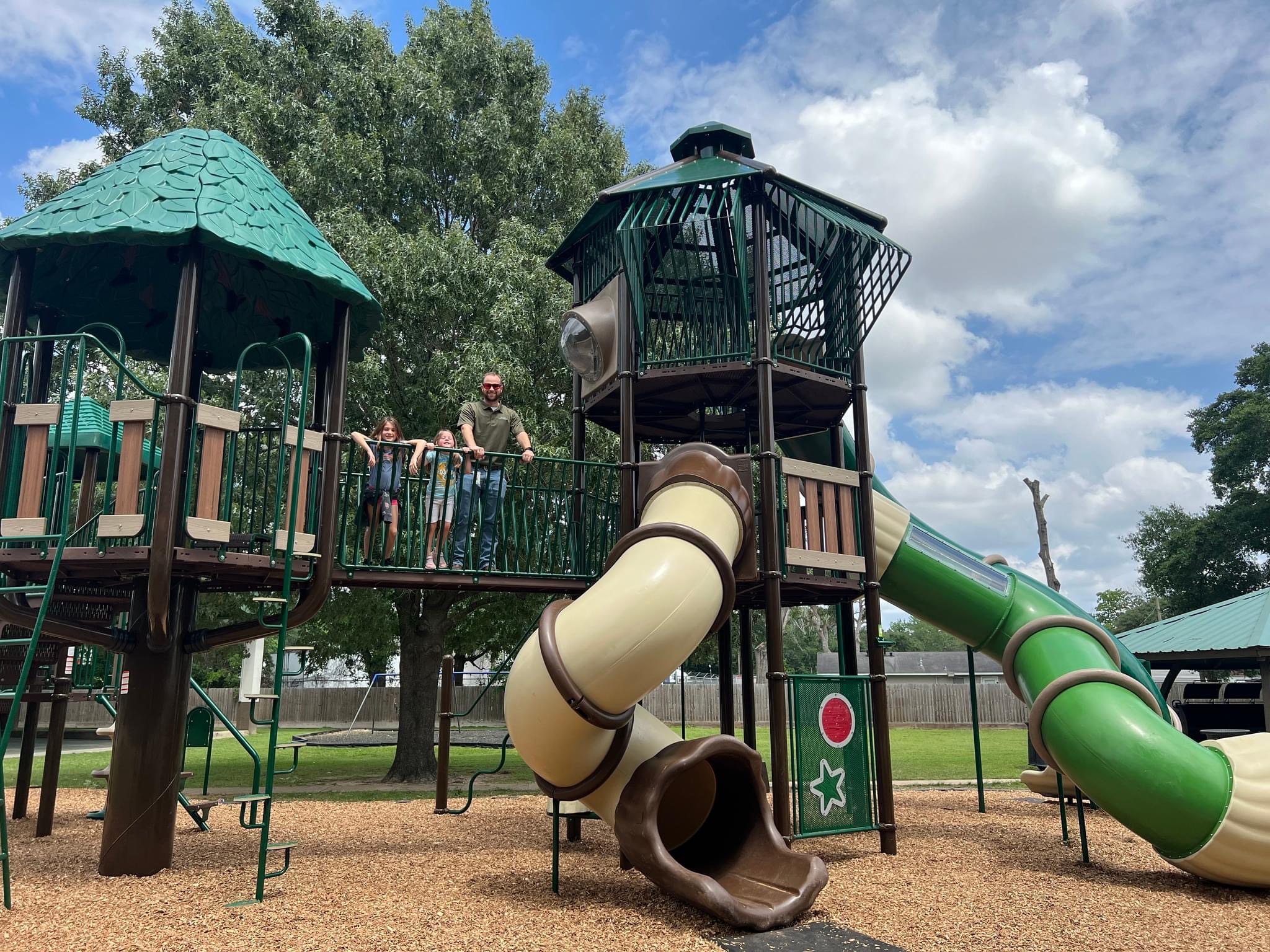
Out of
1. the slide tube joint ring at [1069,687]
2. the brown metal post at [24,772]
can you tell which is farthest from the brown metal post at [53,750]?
the slide tube joint ring at [1069,687]

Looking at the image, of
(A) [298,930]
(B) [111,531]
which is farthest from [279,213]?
(A) [298,930]

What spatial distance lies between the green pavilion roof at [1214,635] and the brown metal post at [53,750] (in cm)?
1672

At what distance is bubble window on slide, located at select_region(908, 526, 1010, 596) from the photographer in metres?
10.0

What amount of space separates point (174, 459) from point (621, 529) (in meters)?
4.03

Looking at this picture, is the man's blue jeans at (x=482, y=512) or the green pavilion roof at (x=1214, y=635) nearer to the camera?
the man's blue jeans at (x=482, y=512)

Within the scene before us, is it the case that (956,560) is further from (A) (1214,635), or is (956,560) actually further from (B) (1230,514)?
(B) (1230,514)

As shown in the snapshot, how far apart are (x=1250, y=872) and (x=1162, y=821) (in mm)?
720

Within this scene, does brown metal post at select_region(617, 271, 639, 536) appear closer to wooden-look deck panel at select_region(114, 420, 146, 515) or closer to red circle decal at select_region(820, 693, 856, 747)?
red circle decal at select_region(820, 693, 856, 747)

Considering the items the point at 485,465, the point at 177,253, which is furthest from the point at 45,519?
the point at 485,465

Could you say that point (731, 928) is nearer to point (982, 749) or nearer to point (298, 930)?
point (298, 930)

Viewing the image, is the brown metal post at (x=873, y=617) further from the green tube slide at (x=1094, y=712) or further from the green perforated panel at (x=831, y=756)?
the green tube slide at (x=1094, y=712)

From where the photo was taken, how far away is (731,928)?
588 cm

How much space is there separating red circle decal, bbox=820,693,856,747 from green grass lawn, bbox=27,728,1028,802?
23.9 ft

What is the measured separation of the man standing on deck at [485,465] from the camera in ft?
27.6
